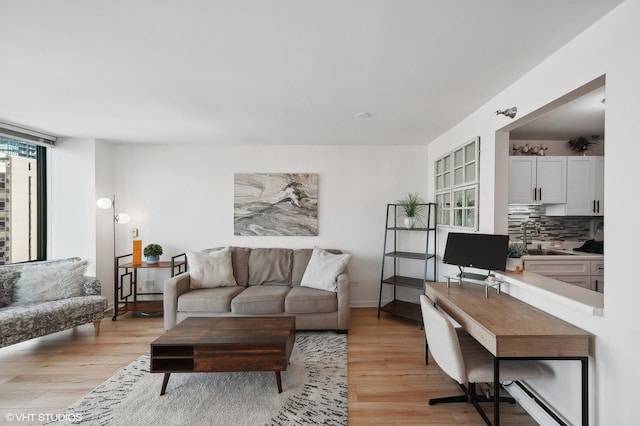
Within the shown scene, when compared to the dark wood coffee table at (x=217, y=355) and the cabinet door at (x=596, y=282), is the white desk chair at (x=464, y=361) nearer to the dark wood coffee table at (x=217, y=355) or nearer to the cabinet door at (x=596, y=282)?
the dark wood coffee table at (x=217, y=355)

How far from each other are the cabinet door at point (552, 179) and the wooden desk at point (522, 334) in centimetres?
207

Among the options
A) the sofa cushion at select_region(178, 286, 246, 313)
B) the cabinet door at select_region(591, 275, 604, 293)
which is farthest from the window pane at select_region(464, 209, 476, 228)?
the sofa cushion at select_region(178, 286, 246, 313)

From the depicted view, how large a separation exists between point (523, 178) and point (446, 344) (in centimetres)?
260

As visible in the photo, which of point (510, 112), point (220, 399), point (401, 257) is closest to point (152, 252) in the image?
point (220, 399)

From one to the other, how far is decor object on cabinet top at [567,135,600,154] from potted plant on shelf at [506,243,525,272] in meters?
2.16

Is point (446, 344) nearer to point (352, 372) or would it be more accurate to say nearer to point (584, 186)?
point (352, 372)

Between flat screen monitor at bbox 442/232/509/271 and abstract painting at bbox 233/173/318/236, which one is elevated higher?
abstract painting at bbox 233/173/318/236

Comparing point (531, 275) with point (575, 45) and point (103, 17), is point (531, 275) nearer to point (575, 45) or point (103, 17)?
point (575, 45)

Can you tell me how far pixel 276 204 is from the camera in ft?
13.7

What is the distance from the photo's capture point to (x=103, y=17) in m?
1.47

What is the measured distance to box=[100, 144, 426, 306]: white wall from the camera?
13.8 ft

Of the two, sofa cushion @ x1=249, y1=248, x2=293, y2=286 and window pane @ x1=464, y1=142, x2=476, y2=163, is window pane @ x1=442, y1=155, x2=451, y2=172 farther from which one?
sofa cushion @ x1=249, y1=248, x2=293, y2=286

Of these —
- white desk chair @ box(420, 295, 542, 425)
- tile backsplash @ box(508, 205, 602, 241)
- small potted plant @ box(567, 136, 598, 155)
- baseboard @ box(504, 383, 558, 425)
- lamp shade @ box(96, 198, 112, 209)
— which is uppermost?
small potted plant @ box(567, 136, 598, 155)

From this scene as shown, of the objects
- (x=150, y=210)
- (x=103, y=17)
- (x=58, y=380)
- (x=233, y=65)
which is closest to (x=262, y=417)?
(x=58, y=380)
